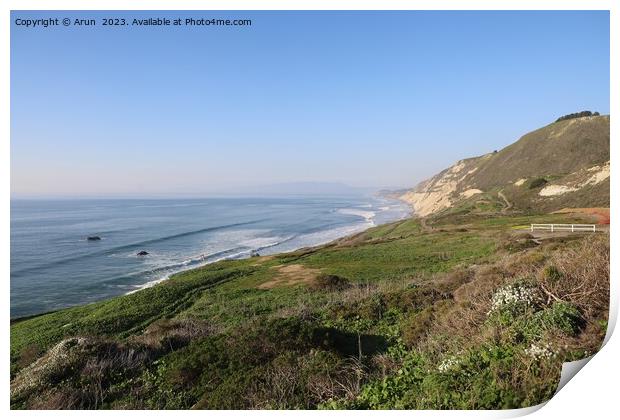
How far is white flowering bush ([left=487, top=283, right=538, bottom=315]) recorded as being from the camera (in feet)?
24.2

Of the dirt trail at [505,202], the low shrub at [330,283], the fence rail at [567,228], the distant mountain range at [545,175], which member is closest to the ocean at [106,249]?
the low shrub at [330,283]

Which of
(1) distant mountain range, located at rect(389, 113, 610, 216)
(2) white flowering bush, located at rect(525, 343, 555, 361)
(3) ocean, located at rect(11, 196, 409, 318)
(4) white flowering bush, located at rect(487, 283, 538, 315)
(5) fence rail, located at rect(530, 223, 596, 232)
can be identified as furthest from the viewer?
(1) distant mountain range, located at rect(389, 113, 610, 216)

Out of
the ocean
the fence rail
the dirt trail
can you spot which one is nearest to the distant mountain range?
the dirt trail

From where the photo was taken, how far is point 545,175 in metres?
54.5

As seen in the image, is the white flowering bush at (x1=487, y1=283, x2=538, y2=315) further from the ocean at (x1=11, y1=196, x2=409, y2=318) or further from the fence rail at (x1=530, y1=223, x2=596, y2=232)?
the fence rail at (x1=530, y1=223, x2=596, y2=232)

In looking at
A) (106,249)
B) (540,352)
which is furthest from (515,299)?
(106,249)

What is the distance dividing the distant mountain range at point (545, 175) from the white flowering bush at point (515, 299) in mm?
28704

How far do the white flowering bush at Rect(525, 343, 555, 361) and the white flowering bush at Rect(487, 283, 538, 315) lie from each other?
1063 mm

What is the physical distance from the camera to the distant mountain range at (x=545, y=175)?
38969 millimetres

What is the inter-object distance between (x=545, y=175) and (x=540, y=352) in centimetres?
5573

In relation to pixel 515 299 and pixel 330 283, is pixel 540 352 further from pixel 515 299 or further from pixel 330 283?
pixel 330 283
